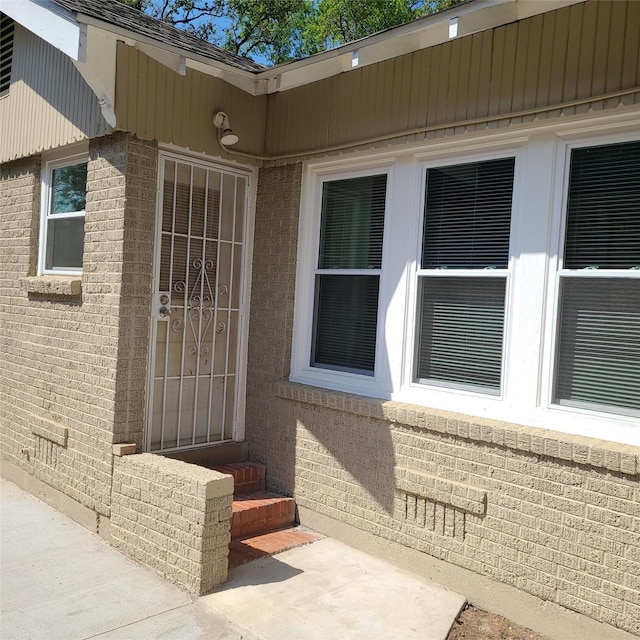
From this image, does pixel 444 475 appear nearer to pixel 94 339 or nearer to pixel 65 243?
pixel 94 339

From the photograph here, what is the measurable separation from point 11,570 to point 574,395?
389cm

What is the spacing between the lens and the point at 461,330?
441 cm

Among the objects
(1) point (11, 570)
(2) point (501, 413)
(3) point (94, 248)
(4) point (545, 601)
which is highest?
(3) point (94, 248)

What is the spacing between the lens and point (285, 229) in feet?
17.9

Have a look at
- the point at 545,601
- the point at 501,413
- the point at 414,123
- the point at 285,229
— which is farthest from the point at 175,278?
the point at 545,601

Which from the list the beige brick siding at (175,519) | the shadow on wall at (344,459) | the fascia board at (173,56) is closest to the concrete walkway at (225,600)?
the beige brick siding at (175,519)

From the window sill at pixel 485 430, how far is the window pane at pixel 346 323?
0.96 feet

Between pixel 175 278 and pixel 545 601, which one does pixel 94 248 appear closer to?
pixel 175 278

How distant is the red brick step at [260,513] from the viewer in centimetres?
482

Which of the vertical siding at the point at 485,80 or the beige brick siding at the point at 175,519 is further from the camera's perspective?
the beige brick siding at the point at 175,519

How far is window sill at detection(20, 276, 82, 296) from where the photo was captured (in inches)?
209

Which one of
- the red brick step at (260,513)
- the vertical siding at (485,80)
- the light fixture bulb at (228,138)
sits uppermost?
the vertical siding at (485,80)

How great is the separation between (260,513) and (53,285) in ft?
8.77

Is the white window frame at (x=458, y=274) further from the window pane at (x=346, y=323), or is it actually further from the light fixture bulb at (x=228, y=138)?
the light fixture bulb at (x=228, y=138)
